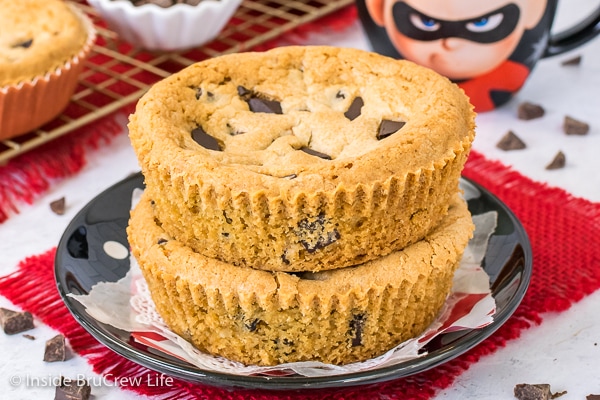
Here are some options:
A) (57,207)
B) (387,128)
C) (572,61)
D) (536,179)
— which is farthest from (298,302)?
(572,61)

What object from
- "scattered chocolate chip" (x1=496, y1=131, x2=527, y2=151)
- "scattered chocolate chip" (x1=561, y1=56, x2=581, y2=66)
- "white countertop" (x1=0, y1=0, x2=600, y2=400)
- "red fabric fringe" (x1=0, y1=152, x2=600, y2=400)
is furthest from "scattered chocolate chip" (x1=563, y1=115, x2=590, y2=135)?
"scattered chocolate chip" (x1=561, y1=56, x2=581, y2=66)

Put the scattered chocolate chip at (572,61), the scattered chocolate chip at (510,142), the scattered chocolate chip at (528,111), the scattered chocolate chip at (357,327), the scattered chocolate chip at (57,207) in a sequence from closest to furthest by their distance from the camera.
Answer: the scattered chocolate chip at (357,327) → the scattered chocolate chip at (57,207) → the scattered chocolate chip at (510,142) → the scattered chocolate chip at (528,111) → the scattered chocolate chip at (572,61)

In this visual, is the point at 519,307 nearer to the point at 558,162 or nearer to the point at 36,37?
the point at 558,162

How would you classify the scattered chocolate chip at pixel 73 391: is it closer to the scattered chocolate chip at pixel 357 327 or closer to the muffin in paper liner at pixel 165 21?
the scattered chocolate chip at pixel 357 327

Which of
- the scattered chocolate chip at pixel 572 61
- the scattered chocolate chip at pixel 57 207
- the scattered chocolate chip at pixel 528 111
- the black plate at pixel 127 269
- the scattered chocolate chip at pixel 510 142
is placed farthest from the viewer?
the scattered chocolate chip at pixel 572 61

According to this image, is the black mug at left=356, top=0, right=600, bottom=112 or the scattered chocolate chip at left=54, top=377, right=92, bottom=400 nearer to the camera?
the scattered chocolate chip at left=54, top=377, right=92, bottom=400

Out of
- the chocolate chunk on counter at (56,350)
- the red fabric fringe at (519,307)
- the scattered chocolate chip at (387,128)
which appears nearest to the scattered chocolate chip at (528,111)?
the red fabric fringe at (519,307)

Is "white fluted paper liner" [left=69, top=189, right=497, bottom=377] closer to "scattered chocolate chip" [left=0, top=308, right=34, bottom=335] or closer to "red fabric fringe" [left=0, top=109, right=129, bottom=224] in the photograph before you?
"scattered chocolate chip" [left=0, top=308, right=34, bottom=335]

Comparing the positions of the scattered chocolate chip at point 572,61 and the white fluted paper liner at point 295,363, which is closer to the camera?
the white fluted paper liner at point 295,363

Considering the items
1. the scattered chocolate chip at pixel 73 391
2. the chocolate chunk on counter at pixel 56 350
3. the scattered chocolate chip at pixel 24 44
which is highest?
the scattered chocolate chip at pixel 24 44
